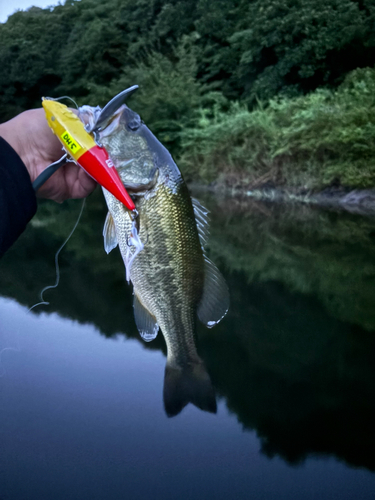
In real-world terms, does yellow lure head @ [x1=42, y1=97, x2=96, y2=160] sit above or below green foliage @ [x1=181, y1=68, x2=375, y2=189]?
above

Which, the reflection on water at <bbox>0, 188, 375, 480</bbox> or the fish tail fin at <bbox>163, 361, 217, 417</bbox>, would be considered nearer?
the fish tail fin at <bbox>163, 361, 217, 417</bbox>

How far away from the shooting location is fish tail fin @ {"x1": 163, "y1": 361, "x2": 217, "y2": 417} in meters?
1.83

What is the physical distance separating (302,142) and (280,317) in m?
11.0

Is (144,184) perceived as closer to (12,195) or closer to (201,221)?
(201,221)

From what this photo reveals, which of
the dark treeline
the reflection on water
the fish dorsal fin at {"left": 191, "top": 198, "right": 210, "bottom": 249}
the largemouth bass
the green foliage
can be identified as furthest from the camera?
the dark treeline

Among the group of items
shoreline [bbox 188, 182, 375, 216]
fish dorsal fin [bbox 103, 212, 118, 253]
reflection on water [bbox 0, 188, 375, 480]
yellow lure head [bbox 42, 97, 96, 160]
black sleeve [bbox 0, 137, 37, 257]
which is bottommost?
shoreline [bbox 188, 182, 375, 216]

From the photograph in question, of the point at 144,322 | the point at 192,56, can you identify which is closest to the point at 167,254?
the point at 144,322

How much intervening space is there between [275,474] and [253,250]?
16.7 feet

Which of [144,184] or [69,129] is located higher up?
[69,129]

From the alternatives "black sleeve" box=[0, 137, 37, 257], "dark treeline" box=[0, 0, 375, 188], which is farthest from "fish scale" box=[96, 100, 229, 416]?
"dark treeline" box=[0, 0, 375, 188]

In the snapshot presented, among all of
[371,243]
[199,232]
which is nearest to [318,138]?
[371,243]

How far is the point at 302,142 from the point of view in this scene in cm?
1473

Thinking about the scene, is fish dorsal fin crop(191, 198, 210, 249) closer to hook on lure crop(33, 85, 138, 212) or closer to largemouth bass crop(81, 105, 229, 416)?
largemouth bass crop(81, 105, 229, 416)

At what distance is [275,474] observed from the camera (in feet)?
8.48
